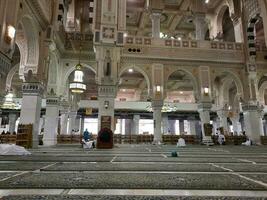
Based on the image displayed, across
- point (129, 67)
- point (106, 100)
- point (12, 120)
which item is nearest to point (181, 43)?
point (129, 67)

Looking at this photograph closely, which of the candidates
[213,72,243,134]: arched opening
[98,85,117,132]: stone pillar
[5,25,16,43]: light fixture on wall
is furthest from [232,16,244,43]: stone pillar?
[5,25,16,43]: light fixture on wall

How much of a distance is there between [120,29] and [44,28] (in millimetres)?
3743

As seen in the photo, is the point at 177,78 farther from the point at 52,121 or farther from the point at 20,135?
the point at 20,135

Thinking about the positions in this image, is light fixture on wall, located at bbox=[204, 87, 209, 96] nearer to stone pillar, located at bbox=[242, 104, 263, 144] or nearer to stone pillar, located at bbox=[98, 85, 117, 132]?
stone pillar, located at bbox=[242, 104, 263, 144]

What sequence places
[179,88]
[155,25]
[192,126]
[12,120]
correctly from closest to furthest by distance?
[155,25], [12,120], [179,88], [192,126]

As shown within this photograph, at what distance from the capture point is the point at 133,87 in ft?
80.4

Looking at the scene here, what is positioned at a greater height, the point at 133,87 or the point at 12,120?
the point at 133,87

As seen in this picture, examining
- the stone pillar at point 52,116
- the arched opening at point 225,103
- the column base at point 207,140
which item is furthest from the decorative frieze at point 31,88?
the arched opening at point 225,103

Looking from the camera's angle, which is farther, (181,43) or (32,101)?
(181,43)

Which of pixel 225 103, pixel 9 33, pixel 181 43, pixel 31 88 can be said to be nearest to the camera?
pixel 9 33

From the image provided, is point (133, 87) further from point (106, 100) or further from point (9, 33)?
point (9, 33)

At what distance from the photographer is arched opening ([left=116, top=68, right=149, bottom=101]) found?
21.1m

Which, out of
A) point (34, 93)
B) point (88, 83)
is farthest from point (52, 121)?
point (88, 83)

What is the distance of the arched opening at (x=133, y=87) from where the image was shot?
21134 mm
